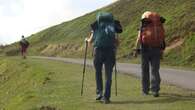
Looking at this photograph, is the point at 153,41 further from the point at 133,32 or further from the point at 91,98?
the point at 133,32

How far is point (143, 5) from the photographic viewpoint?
6338 cm

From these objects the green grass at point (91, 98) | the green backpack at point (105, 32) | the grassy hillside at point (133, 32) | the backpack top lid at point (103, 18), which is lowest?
the green grass at point (91, 98)

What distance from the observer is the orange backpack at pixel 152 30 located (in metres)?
15.9

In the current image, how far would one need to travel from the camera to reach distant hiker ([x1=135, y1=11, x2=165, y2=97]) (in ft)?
52.1

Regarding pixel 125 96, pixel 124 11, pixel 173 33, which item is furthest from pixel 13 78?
pixel 124 11

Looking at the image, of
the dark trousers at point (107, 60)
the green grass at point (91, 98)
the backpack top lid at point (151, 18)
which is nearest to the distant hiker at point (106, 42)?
the dark trousers at point (107, 60)

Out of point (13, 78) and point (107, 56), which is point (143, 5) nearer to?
point (13, 78)

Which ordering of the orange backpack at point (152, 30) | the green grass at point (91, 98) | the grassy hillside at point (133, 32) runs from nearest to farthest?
the green grass at point (91, 98)
the orange backpack at point (152, 30)
the grassy hillside at point (133, 32)

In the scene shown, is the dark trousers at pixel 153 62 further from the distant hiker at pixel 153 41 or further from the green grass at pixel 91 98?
the green grass at pixel 91 98

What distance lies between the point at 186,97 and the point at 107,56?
239 centimetres

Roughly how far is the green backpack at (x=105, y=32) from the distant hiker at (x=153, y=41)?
3.51 ft

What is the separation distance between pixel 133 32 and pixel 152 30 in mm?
38909

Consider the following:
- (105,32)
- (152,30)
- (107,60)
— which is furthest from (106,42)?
(152,30)

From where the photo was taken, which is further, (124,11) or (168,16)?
(124,11)
